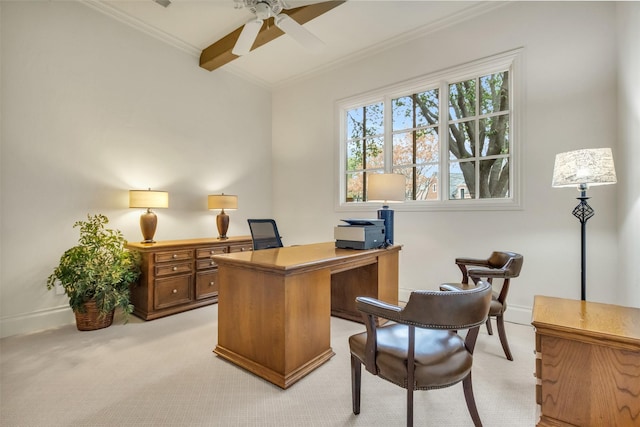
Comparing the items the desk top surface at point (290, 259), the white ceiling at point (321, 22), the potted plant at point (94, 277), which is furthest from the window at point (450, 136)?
the potted plant at point (94, 277)

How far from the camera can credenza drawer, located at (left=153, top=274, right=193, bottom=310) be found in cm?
298

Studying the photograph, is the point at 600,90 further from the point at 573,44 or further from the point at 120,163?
the point at 120,163

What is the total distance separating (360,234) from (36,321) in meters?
3.10

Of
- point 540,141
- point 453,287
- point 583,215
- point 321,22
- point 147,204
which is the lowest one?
point 453,287

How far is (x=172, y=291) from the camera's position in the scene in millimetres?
3098

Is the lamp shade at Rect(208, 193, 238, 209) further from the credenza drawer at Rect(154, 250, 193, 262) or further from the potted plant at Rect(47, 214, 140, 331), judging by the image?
the potted plant at Rect(47, 214, 140, 331)

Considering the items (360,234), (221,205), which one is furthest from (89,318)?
(360,234)

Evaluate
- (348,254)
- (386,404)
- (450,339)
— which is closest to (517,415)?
(450,339)

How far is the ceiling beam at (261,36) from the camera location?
2.94m

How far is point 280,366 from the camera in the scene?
5.86ft

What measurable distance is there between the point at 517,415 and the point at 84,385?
2539mm

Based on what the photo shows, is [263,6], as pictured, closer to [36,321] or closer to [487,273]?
[487,273]

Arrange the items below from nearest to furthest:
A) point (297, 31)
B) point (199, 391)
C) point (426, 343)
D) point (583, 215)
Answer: point (426, 343)
point (199, 391)
point (583, 215)
point (297, 31)

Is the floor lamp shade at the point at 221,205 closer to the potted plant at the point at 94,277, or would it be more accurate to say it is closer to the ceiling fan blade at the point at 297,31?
the potted plant at the point at 94,277
